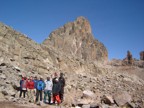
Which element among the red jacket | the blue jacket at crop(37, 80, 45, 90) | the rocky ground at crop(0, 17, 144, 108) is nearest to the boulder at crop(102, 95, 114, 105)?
the rocky ground at crop(0, 17, 144, 108)

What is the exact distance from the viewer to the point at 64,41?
13262cm

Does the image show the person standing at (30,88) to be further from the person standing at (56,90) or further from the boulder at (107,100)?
the boulder at (107,100)

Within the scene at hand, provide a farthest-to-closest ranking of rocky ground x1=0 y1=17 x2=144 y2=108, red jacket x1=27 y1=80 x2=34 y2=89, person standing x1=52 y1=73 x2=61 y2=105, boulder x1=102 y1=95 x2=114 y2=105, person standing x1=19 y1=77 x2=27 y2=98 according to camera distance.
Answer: boulder x1=102 y1=95 x2=114 y2=105, red jacket x1=27 y1=80 x2=34 y2=89, person standing x1=19 y1=77 x2=27 y2=98, rocky ground x1=0 y1=17 x2=144 y2=108, person standing x1=52 y1=73 x2=61 y2=105

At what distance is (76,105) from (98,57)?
133 meters

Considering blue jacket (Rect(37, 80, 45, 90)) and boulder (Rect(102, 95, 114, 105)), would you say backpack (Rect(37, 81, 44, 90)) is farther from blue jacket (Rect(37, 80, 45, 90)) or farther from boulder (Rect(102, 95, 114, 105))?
boulder (Rect(102, 95, 114, 105))

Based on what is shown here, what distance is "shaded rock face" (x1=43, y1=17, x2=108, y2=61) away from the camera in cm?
13175

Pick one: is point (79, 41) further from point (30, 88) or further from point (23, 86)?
point (23, 86)

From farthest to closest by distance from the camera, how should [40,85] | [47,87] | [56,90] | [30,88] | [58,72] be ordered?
[58,72] < [30,88] < [40,85] < [47,87] < [56,90]

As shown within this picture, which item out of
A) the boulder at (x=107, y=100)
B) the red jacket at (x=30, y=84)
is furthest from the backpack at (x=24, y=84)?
the boulder at (x=107, y=100)

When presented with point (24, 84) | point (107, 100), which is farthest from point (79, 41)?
point (24, 84)

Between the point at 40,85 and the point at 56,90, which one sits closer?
the point at 56,90

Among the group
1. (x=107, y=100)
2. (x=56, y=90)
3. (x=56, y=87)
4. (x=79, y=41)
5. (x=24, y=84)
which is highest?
(x=79, y=41)

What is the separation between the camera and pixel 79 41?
140 m

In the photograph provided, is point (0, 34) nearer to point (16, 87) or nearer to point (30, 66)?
point (30, 66)
